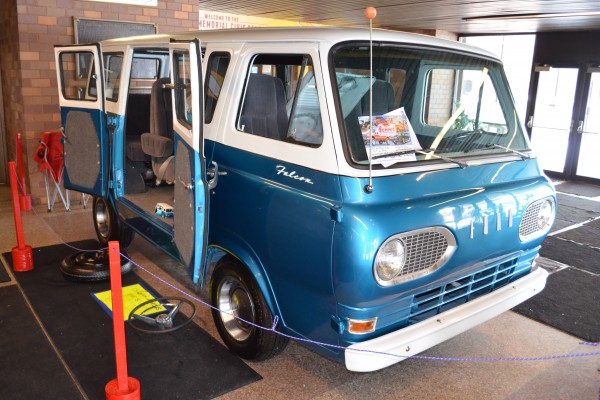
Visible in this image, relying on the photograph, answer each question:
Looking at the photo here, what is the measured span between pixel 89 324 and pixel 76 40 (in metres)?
4.52

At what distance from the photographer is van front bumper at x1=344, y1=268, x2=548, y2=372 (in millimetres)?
2555

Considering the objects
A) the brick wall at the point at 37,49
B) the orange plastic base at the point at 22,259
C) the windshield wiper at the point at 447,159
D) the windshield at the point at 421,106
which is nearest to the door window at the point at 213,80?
the windshield at the point at 421,106

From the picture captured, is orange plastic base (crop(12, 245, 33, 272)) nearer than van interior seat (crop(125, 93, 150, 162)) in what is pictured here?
Yes

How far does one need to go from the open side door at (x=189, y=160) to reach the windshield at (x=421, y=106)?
82 cm

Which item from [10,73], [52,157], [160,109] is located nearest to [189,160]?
[160,109]

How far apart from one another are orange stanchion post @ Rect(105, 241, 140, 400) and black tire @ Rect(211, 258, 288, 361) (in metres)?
0.76

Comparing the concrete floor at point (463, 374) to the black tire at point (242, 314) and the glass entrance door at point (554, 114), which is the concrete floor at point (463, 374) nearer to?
the black tire at point (242, 314)

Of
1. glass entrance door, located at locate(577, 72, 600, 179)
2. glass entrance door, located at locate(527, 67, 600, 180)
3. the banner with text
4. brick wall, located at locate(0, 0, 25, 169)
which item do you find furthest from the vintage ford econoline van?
glass entrance door, located at locate(577, 72, 600, 179)

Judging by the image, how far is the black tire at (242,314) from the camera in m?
3.19

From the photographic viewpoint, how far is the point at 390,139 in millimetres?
2875

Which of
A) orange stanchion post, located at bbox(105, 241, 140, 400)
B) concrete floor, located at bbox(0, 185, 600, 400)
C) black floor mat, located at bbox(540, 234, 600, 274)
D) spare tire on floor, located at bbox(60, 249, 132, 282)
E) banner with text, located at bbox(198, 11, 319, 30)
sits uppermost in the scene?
banner with text, located at bbox(198, 11, 319, 30)

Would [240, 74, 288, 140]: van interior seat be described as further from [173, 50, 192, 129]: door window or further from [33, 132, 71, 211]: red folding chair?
[33, 132, 71, 211]: red folding chair

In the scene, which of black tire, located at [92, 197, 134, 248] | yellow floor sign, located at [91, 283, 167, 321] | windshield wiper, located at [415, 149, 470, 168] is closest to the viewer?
windshield wiper, located at [415, 149, 470, 168]

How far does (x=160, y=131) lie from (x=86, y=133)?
73cm
